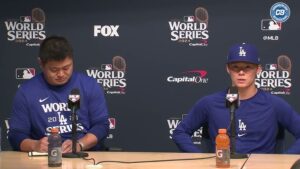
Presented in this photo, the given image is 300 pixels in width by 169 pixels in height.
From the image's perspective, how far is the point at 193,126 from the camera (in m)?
3.81

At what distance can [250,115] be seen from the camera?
369 centimetres

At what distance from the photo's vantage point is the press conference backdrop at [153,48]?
471 centimetres

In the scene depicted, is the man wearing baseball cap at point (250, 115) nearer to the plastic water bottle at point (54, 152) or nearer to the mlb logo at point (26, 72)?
the plastic water bottle at point (54, 152)

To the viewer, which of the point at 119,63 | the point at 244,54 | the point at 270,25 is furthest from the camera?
the point at 119,63

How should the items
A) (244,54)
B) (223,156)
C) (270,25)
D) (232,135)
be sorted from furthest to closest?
(270,25), (244,54), (232,135), (223,156)

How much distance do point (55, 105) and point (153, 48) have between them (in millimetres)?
1365

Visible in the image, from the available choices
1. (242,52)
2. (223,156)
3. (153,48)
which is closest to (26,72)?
(153,48)

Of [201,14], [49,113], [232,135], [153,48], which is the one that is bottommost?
[232,135]

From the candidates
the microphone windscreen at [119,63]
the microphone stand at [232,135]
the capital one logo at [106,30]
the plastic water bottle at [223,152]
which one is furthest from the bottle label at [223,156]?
the capital one logo at [106,30]

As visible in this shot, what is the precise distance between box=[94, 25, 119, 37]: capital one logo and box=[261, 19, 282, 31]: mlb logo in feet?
3.95

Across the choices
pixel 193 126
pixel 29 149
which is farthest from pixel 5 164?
pixel 193 126

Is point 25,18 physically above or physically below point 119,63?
→ above

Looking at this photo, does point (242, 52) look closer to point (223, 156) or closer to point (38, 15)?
point (223, 156)

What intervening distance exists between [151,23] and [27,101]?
4.96 ft
